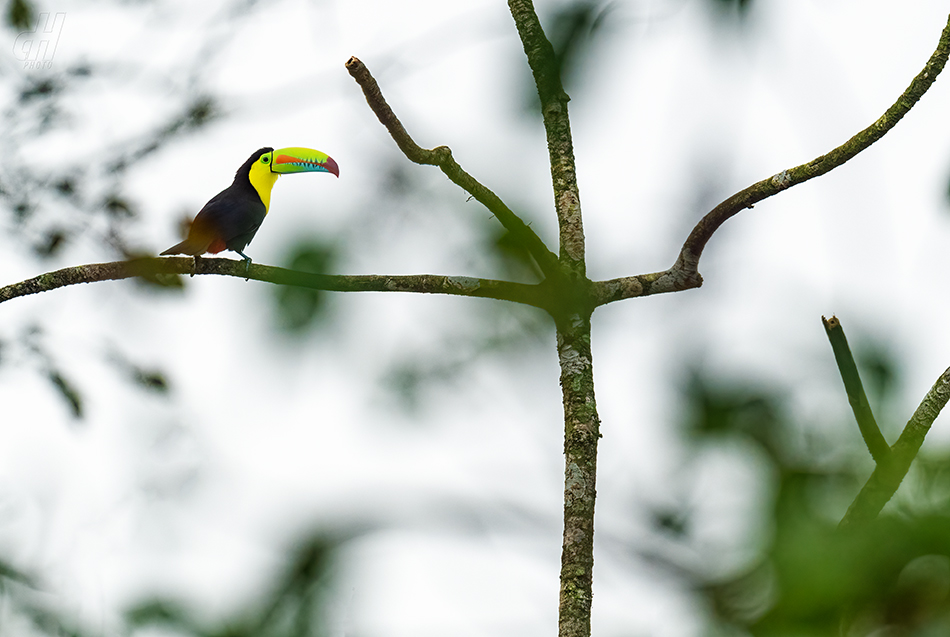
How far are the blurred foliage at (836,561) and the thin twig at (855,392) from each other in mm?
75

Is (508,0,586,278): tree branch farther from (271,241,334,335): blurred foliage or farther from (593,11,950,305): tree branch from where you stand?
(271,241,334,335): blurred foliage

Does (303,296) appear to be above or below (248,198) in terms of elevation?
below

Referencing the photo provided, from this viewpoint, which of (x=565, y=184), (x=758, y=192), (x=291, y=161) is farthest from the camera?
(x=291, y=161)

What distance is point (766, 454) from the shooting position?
0.56 meters

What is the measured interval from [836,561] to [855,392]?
272 millimetres

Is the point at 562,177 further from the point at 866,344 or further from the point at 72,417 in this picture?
the point at 72,417

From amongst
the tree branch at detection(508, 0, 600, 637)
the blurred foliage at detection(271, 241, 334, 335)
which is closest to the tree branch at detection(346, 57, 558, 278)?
the tree branch at detection(508, 0, 600, 637)

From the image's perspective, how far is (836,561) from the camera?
49 centimetres

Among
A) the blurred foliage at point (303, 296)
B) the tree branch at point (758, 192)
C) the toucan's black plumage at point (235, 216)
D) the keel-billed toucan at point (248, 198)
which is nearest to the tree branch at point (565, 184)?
the tree branch at point (758, 192)

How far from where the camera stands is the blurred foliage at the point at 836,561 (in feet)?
1.60

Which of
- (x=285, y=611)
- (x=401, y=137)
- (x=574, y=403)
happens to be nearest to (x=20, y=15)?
(x=401, y=137)

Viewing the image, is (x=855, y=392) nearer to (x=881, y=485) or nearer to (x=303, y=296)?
(x=881, y=485)

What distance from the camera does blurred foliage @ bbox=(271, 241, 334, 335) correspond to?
914 mm

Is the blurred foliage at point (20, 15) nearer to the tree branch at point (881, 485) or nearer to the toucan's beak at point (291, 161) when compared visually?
the tree branch at point (881, 485)
